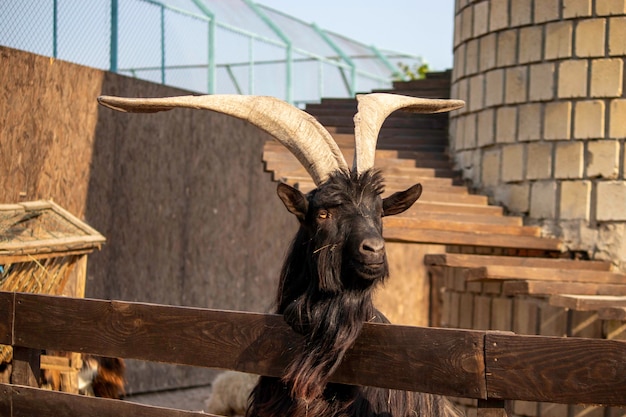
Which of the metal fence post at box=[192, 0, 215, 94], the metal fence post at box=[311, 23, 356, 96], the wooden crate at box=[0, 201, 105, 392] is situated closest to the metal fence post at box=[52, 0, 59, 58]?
the wooden crate at box=[0, 201, 105, 392]

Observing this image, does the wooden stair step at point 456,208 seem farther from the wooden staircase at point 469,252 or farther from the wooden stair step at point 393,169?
the wooden stair step at point 393,169

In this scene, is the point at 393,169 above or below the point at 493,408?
above

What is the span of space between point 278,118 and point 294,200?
1.84 ft

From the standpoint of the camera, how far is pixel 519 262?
781 centimetres

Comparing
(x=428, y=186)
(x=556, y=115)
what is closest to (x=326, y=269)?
(x=556, y=115)

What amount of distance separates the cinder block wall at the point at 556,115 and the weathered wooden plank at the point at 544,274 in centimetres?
44

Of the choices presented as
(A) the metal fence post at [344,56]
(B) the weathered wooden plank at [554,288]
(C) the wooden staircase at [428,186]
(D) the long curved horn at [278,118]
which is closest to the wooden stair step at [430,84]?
(C) the wooden staircase at [428,186]

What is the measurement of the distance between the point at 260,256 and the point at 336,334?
8154 mm

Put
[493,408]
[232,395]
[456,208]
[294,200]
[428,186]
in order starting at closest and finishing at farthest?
1. [493,408]
2. [294,200]
3. [232,395]
4. [456,208]
5. [428,186]

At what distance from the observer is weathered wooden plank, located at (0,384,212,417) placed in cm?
364

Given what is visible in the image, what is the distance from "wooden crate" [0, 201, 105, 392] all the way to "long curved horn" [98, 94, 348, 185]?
5.96 feet

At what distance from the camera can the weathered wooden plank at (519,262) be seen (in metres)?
7.50

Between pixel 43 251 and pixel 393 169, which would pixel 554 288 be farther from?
pixel 43 251

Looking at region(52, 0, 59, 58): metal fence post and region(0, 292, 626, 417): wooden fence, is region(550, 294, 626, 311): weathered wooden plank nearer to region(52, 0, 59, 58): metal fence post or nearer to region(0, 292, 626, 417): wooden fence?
region(0, 292, 626, 417): wooden fence
